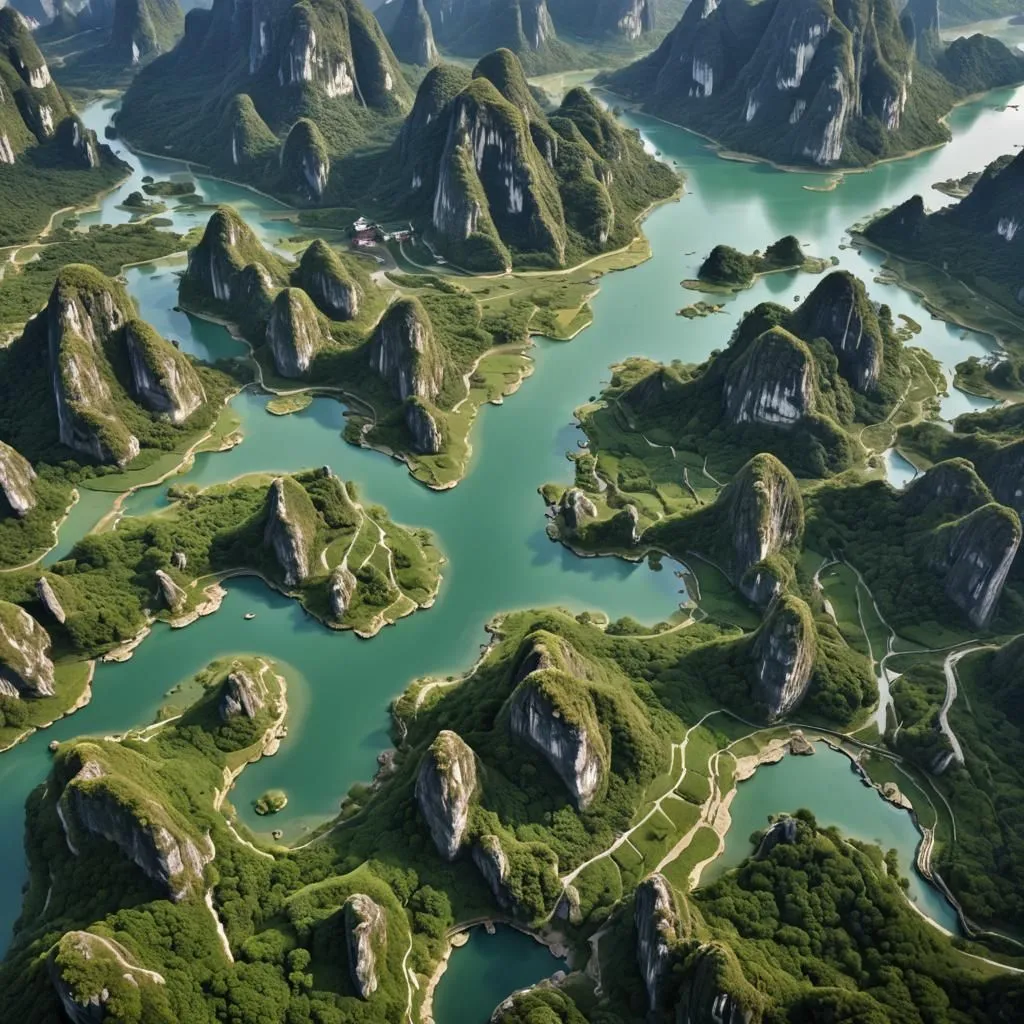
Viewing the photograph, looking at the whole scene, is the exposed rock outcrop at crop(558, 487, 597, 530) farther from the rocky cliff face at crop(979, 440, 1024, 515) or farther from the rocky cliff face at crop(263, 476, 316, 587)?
the rocky cliff face at crop(979, 440, 1024, 515)

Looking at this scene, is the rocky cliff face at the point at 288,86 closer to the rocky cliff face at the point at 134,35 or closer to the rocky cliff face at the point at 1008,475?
the rocky cliff face at the point at 134,35

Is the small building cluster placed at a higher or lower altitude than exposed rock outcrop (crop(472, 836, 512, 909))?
lower

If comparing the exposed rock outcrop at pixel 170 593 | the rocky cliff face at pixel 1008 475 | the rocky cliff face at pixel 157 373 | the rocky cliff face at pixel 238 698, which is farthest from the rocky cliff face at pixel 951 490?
the rocky cliff face at pixel 157 373

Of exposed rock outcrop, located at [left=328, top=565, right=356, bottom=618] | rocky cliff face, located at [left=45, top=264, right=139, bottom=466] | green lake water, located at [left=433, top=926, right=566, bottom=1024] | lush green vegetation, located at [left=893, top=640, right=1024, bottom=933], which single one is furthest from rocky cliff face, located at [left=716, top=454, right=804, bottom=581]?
rocky cliff face, located at [left=45, top=264, right=139, bottom=466]

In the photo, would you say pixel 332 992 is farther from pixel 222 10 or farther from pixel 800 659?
pixel 222 10

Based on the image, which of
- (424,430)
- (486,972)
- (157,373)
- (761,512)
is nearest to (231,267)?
(157,373)

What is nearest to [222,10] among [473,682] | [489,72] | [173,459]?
[489,72]
